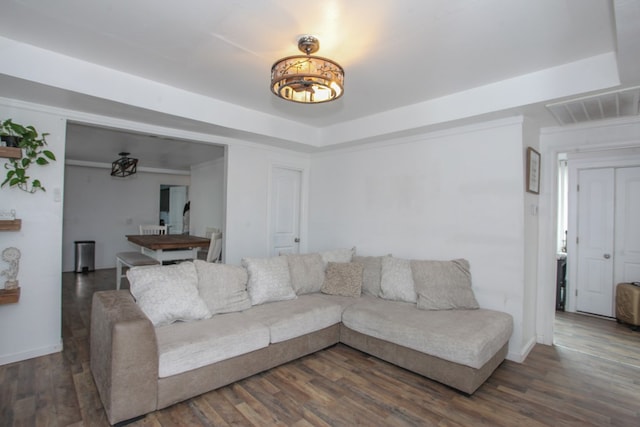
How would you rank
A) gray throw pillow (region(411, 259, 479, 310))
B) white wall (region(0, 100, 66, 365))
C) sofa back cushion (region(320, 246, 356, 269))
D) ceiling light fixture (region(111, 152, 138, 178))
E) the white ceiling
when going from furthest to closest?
ceiling light fixture (region(111, 152, 138, 178)), sofa back cushion (region(320, 246, 356, 269)), gray throw pillow (region(411, 259, 479, 310)), white wall (region(0, 100, 66, 365)), the white ceiling

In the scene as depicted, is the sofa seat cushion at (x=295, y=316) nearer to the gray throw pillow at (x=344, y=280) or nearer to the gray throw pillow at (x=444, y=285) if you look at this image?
the gray throw pillow at (x=344, y=280)

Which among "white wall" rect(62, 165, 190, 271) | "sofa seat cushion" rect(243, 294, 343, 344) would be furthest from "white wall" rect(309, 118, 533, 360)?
"white wall" rect(62, 165, 190, 271)

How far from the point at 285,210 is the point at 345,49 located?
291 centimetres

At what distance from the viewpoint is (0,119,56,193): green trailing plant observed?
8.93 ft

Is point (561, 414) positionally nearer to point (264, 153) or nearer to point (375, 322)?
point (375, 322)

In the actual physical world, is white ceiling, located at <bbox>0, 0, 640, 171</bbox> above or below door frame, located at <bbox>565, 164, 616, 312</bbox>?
above

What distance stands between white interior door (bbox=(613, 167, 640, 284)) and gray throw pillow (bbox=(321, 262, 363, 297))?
3676 mm

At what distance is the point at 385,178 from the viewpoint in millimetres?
4156

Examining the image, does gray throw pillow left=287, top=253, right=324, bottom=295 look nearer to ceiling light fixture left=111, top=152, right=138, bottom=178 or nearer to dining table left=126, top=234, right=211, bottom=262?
dining table left=126, top=234, right=211, bottom=262

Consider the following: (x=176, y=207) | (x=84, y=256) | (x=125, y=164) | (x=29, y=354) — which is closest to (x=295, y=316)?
(x=29, y=354)

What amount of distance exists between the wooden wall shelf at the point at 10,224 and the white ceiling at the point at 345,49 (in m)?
1.05

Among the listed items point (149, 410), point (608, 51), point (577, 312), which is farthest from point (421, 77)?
point (577, 312)

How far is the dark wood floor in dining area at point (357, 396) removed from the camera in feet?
6.98

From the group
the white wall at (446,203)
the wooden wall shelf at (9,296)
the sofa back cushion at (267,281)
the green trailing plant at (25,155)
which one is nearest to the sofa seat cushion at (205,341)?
the sofa back cushion at (267,281)
